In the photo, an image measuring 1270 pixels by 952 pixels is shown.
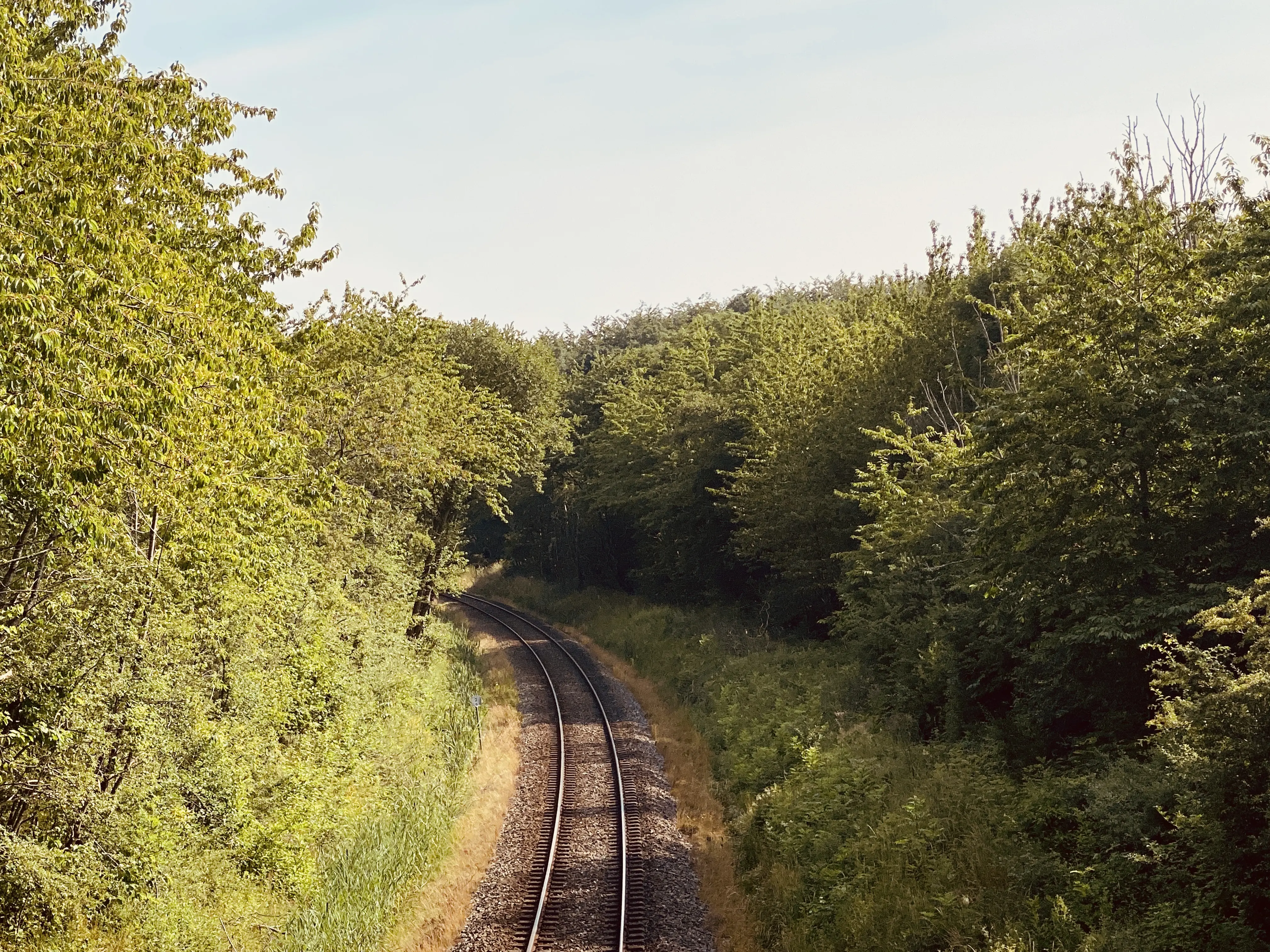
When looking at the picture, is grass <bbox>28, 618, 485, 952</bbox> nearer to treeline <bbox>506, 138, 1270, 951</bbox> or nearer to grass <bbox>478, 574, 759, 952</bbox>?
grass <bbox>478, 574, 759, 952</bbox>

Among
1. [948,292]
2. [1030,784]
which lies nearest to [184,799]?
[1030,784]

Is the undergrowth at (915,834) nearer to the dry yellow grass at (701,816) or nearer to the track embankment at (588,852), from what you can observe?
the dry yellow grass at (701,816)

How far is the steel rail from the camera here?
47.4 feet

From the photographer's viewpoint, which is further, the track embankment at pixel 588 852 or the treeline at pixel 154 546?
the track embankment at pixel 588 852

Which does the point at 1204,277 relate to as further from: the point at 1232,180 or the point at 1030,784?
the point at 1030,784

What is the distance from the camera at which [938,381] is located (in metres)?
28.9

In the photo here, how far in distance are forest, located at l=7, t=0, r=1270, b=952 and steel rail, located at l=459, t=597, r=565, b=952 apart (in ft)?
7.59

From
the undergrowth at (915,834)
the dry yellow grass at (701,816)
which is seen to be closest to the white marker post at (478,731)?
the dry yellow grass at (701,816)

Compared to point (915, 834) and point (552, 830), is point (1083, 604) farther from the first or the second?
point (552, 830)

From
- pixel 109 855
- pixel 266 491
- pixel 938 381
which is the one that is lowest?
pixel 109 855

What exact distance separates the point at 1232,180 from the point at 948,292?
656 inches

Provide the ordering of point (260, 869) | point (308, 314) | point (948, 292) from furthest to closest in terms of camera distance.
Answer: point (948, 292)
point (308, 314)
point (260, 869)

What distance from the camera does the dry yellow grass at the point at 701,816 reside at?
1485 cm

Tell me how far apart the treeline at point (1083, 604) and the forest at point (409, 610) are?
74 millimetres
